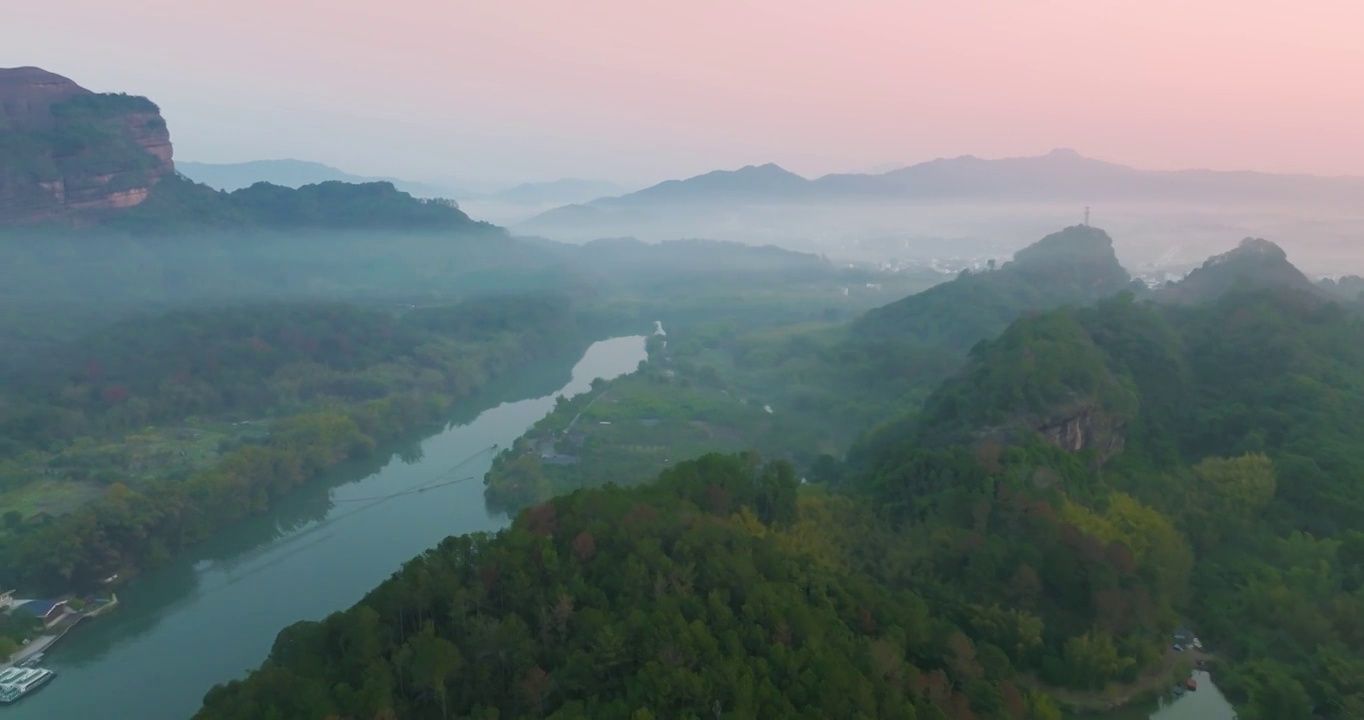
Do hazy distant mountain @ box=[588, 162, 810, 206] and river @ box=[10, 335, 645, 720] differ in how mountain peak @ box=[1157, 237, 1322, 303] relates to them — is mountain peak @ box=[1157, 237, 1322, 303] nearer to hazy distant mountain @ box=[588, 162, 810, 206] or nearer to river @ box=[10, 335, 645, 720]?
river @ box=[10, 335, 645, 720]

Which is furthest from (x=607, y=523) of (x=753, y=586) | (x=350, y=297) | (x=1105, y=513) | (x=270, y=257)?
(x=270, y=257)

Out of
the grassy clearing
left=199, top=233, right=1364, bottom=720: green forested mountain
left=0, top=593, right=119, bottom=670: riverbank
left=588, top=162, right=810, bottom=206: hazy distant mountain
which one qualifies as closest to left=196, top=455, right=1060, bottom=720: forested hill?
left=199, top=233, right=1364, bottom=720: green forested mountain

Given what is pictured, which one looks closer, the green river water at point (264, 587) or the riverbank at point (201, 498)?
the green river water at point (264, 587)

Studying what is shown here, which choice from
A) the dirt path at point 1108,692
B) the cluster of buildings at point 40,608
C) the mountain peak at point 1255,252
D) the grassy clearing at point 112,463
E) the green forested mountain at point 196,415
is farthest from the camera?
the mountain peak at point 1255,252

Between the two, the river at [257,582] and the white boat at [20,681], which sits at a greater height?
the white boat at [20,681]

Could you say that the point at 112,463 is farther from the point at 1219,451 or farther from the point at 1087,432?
the point at 1219,451

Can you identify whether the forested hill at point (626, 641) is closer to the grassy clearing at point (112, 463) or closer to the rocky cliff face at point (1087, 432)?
the rocky cliff face at point (1087, 432)

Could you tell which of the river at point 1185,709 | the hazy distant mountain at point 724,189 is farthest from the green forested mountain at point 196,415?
the hazy distant mountain at point 724,189
